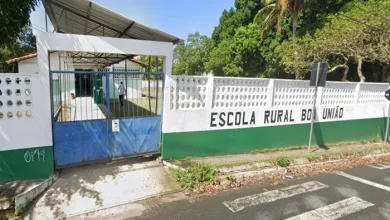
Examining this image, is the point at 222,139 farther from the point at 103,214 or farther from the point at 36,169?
the point at 36,169

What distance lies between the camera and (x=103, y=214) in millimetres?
4262

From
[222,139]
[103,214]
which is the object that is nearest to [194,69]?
[222,139]

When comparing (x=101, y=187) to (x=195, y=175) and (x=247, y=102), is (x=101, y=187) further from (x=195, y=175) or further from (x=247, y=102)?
(x=247, y=102)

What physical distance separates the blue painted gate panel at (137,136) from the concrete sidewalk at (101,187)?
312mm

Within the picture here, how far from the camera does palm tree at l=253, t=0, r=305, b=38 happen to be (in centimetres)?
1582

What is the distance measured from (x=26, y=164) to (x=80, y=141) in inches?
39.8

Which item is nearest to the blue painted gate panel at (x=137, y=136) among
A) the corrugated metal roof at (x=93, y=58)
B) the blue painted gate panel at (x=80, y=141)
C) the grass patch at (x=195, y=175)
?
the blue painted gate panel at (x=80, y=141)

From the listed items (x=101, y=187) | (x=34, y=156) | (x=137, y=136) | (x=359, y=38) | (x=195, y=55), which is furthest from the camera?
(x=195, y=55)

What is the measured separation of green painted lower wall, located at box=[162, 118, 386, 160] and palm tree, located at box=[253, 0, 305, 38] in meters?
9.07

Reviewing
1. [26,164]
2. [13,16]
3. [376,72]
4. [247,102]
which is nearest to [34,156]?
[26,164]

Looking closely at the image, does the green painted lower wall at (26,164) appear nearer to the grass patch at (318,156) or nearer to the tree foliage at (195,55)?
the grass patch at (318,156)

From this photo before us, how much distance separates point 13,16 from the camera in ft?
14.8

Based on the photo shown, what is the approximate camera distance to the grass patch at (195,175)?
17.3ft

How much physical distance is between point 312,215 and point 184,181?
2.43 m
